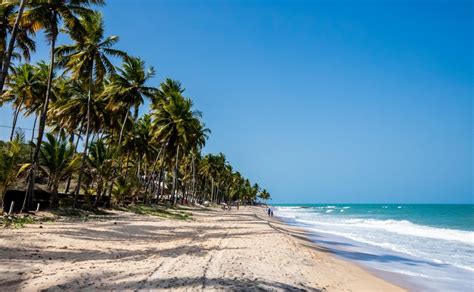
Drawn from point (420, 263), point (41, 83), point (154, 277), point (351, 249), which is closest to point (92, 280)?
point (154, 277)

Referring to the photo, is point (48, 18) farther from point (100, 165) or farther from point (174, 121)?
point (174, 121)

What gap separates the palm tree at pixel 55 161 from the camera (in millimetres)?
20281

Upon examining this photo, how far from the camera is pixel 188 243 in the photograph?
13.8 m

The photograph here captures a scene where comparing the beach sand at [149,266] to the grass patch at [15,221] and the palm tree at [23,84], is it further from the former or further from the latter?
the palm tree at [23,84]

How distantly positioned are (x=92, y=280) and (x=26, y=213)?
13363mm

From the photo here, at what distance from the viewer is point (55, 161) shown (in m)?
20.4

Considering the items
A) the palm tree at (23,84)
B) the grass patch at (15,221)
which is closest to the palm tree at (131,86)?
the palm tree at (23,84)

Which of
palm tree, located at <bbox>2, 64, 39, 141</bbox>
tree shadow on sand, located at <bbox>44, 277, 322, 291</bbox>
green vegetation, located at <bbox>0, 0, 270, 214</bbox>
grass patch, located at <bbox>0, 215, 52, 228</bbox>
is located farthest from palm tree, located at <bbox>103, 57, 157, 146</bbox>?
tree shadow on sand, located at <bbox>44, 277, 322, 291</bbox>

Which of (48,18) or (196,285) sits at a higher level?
(48,18)

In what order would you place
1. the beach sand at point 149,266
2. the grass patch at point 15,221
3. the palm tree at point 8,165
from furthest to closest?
the palm tree at point 8,165 → the grass patch at point 15,221 → the beach sand at point 149,266

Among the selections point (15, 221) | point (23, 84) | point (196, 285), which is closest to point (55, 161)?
point (15, 221)

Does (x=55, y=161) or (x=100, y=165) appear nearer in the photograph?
(x=55, y=161)

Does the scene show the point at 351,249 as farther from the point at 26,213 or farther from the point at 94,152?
the point at 94,152

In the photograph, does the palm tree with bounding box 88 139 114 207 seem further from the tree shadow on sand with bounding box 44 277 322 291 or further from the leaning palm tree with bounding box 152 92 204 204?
the tree shadow on sand with bounding box 44 277 322 291
